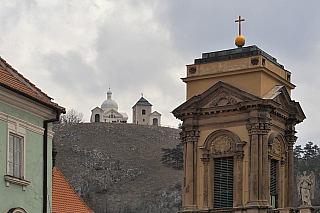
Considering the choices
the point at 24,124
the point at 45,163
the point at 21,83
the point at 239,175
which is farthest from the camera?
the point at 239,175

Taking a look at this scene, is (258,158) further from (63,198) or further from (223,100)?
(63,198)

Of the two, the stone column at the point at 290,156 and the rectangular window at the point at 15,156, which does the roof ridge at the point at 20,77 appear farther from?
the stone column at the point at 290,156

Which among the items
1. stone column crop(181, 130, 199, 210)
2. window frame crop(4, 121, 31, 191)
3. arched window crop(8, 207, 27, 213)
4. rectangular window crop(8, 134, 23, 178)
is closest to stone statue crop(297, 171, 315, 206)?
stone column crop(181, 130, 199, 210)

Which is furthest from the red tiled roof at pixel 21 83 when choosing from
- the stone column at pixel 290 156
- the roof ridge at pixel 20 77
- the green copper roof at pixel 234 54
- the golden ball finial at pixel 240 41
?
the stone column at pixel 290 156

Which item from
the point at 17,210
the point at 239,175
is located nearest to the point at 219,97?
the point at 239,175

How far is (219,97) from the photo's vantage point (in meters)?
35.0

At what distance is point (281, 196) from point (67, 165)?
479 ft

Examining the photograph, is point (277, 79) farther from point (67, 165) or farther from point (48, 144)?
→ point (67, 165)

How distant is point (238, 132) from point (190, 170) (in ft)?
9.47

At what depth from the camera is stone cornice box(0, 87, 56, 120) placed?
2091 centimetres

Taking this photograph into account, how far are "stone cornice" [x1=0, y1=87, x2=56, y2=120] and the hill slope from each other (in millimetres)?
120787

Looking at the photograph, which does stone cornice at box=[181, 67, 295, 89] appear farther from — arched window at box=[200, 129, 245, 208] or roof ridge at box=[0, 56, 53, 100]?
roof ridge at box=[0, 56, 53, 100]

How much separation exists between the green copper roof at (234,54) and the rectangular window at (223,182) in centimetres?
481

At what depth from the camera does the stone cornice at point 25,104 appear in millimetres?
20906
